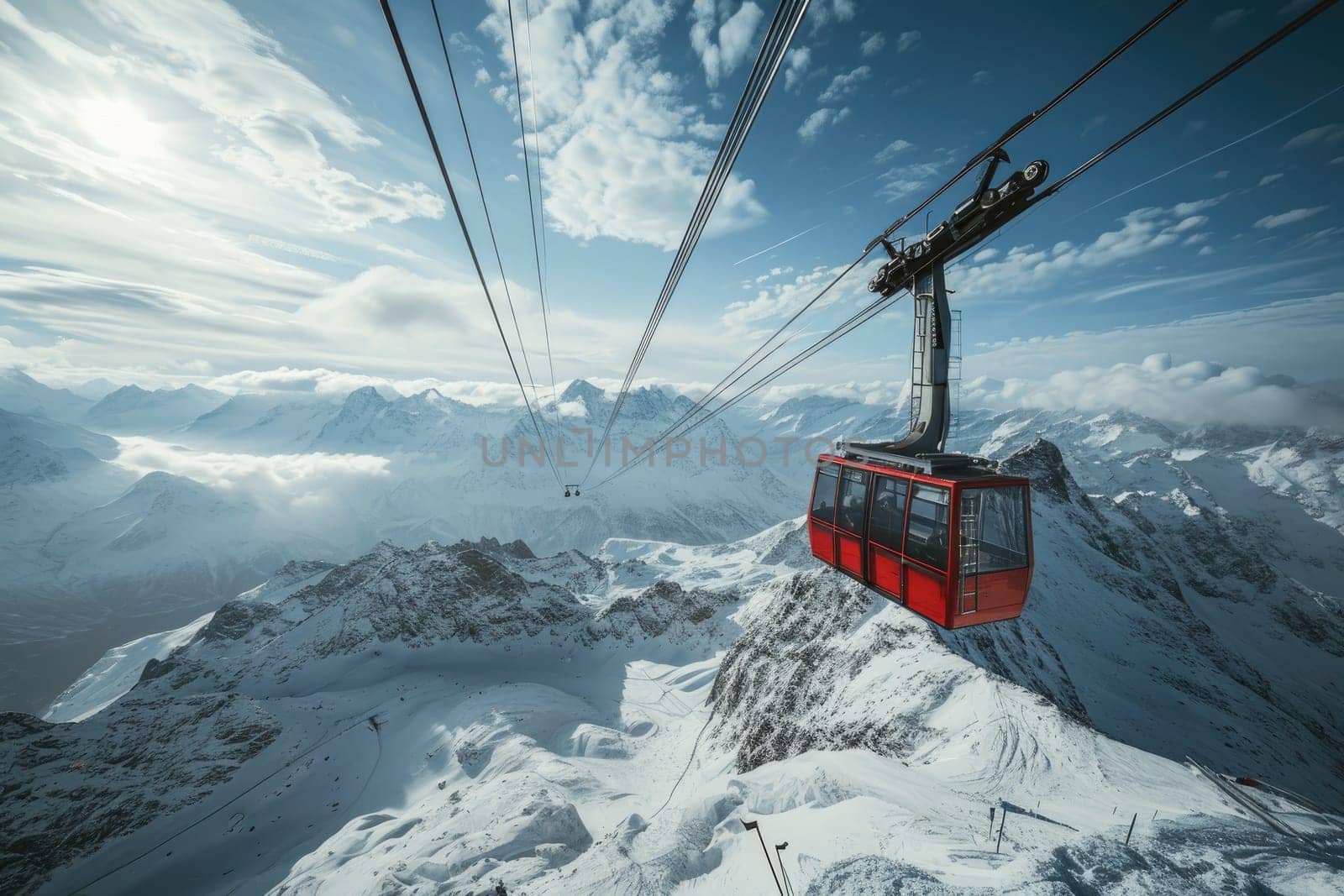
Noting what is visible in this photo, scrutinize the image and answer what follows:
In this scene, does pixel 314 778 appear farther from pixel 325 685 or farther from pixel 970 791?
pixel 970 791

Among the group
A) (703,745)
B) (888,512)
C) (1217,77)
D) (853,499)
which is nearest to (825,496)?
(853,499)

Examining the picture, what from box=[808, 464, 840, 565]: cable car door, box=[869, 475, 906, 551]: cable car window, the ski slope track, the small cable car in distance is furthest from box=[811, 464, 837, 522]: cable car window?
the ski slope track

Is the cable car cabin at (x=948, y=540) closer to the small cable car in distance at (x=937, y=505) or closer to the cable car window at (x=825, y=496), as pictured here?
the small cable car in distance at (x=937, y=505)

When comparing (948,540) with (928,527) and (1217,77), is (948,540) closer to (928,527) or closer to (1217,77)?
(928,527)

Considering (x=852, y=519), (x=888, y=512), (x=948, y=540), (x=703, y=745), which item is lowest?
(x=703, y=745)

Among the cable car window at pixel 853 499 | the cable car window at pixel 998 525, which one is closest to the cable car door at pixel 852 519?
the cable car window at pixel 853 499

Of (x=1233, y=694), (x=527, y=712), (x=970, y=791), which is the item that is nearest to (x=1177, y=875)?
(x=970, y=791)

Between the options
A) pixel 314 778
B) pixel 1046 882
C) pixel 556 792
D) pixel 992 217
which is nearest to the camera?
pixel 992 217

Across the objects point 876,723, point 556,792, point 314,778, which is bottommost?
point 314,778
